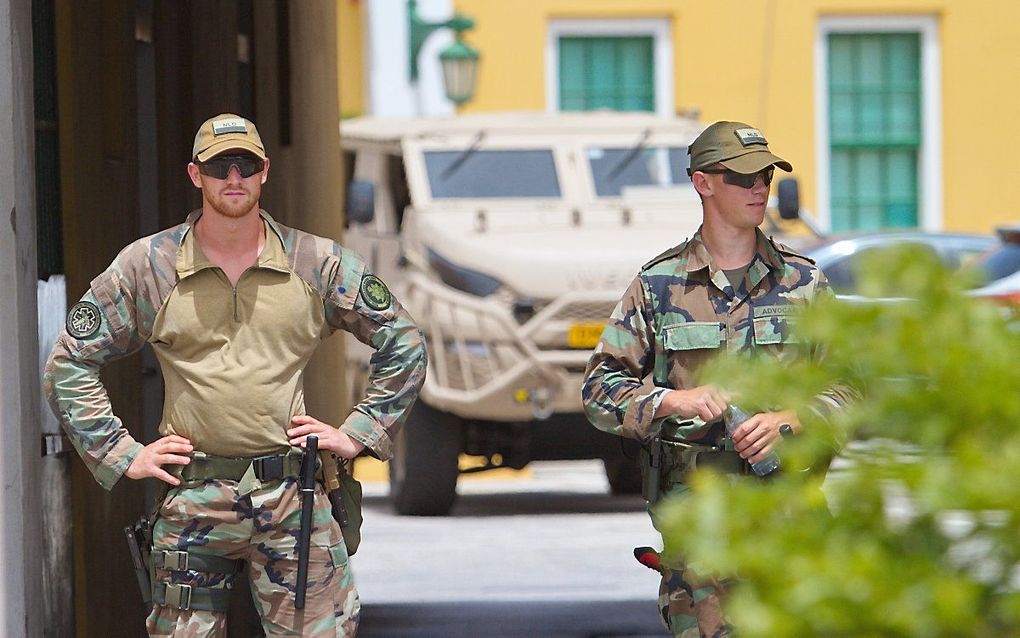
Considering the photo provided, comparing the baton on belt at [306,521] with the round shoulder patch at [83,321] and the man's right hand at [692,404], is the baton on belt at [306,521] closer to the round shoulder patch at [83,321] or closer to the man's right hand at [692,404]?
the round shoulder patch at [83,321]

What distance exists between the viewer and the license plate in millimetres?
11070

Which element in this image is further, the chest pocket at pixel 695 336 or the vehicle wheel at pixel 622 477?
the vehicle wheel at pixel 622 477

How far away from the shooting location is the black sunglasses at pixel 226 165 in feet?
14.4

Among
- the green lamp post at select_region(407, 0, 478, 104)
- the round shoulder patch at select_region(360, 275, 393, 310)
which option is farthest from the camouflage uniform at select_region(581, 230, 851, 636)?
the green lamp post at select_region(407, 0, 478, 104)

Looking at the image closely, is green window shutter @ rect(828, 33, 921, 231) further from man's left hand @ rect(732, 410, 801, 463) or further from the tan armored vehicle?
man's left hand @ rect(732, 410, 801, 463)

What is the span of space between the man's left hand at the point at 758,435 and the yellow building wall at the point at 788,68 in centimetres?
1602

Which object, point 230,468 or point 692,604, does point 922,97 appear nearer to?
point 692,604

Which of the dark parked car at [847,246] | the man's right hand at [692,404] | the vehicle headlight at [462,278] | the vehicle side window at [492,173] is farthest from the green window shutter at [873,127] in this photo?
the man's right hand at [692,404]

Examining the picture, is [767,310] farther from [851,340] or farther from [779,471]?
[851,340]

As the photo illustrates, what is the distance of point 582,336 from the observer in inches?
436

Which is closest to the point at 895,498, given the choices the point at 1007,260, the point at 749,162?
the point at 749,162

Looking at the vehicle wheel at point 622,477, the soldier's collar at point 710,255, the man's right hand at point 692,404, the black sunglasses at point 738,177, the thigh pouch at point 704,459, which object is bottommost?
the vehicle wheel at point 622,477

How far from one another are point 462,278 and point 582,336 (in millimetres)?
834

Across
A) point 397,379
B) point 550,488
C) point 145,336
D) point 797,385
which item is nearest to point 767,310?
point 397,379
